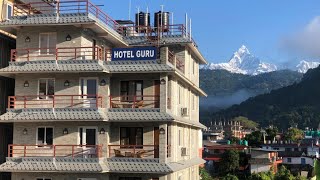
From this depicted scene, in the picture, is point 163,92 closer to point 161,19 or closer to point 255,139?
point 161,19

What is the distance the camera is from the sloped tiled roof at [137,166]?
109 ft

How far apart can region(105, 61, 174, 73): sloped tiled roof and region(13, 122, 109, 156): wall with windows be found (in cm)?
378

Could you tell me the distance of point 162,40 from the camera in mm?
43094

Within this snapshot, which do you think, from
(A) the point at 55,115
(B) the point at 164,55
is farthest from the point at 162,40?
(A) the point at 55,115

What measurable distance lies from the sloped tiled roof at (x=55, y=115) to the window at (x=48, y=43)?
418 cm

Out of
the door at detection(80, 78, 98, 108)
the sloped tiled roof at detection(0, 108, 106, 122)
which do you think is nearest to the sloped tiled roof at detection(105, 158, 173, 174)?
the sloped tiled roof at detection(0, 108, 106, 122)

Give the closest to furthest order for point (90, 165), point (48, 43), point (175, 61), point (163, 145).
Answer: point (90, 165) < point (163, 145) < point (48, 43) < point (175, 61)

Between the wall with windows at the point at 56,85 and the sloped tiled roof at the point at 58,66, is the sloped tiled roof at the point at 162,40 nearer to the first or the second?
the wall with windows at the point at 56,85

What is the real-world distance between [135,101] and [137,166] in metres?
4.58

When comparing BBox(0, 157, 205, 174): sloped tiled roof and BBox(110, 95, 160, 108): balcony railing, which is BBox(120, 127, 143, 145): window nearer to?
BBox(110, 95, 160, 108): balcony railing

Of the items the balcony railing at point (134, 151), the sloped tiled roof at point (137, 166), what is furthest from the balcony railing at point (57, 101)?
the sloped tiled roof at point (137, 166)

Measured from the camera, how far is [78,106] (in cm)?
3491

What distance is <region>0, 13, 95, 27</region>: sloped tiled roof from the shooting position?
112 feet

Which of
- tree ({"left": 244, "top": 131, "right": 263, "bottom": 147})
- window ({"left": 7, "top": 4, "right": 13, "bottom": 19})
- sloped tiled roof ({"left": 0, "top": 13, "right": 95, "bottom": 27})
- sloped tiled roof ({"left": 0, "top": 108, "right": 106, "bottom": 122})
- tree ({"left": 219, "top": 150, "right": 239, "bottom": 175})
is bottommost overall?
tree ({"left": 219, "top": 150, "right": 239, "bottom": 175})
